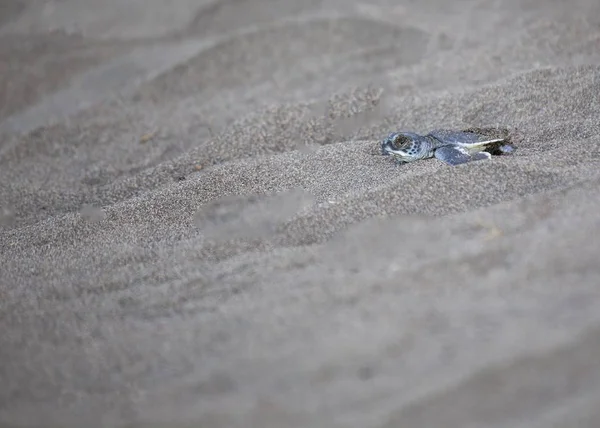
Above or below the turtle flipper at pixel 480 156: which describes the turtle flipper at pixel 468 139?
above

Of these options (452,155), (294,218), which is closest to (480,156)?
(452,155)

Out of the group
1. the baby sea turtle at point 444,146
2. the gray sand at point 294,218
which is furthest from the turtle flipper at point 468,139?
the gray sand at point 294,218

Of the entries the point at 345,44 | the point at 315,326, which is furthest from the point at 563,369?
the point at 345,44

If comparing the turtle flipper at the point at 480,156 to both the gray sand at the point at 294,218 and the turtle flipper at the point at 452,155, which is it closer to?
the turtle flipper at the point at 452,155

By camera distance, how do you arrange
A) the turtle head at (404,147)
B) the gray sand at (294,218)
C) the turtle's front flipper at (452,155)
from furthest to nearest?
1. the turtle head at (404,147)
2. the turtle's front flipper at (452,155)
3. the gray sand at (294,218)

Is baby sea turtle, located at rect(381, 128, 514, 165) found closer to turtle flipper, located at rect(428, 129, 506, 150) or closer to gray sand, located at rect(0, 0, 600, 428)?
turtle flipper, located at rect(428, 129, 506, 150)

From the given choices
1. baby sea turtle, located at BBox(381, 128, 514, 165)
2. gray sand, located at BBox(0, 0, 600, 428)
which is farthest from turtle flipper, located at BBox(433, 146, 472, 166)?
gray sand, located at BBox(0, 0, 600, 428)

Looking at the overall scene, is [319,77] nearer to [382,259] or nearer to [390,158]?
[390,158]
